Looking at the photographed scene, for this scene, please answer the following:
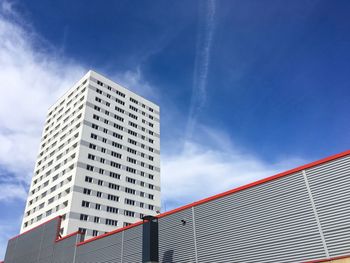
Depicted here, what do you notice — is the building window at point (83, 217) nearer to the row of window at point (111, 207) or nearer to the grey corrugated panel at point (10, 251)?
the row of window at point (111, 207)

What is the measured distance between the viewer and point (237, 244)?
15.1 metres

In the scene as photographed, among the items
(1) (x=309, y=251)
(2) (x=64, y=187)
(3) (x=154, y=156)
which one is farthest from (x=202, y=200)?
(3) (x=154, y=156)

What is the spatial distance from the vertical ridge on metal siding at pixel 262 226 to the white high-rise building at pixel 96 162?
1527 inches

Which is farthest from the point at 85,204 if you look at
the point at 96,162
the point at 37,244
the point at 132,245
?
the point at 132,245

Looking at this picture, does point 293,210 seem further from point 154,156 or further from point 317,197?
point 154,156

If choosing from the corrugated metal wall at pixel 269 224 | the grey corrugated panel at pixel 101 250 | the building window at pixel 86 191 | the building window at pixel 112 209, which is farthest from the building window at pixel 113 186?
the corrugated metal wall at pixel 269 224

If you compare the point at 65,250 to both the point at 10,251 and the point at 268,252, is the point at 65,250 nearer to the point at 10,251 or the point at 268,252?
the point at 10,251

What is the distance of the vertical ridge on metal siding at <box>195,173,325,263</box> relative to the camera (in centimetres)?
1303

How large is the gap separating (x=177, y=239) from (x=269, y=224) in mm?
6353

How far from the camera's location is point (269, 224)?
14180mm

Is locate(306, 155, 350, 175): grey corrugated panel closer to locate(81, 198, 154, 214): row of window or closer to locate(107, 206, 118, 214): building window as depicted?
locate(81, 198, 154, 214): row of window

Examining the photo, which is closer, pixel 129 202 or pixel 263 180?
pixel 263 180

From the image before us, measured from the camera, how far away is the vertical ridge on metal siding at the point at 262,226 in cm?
1303

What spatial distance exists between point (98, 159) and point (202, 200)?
45.3 metres
